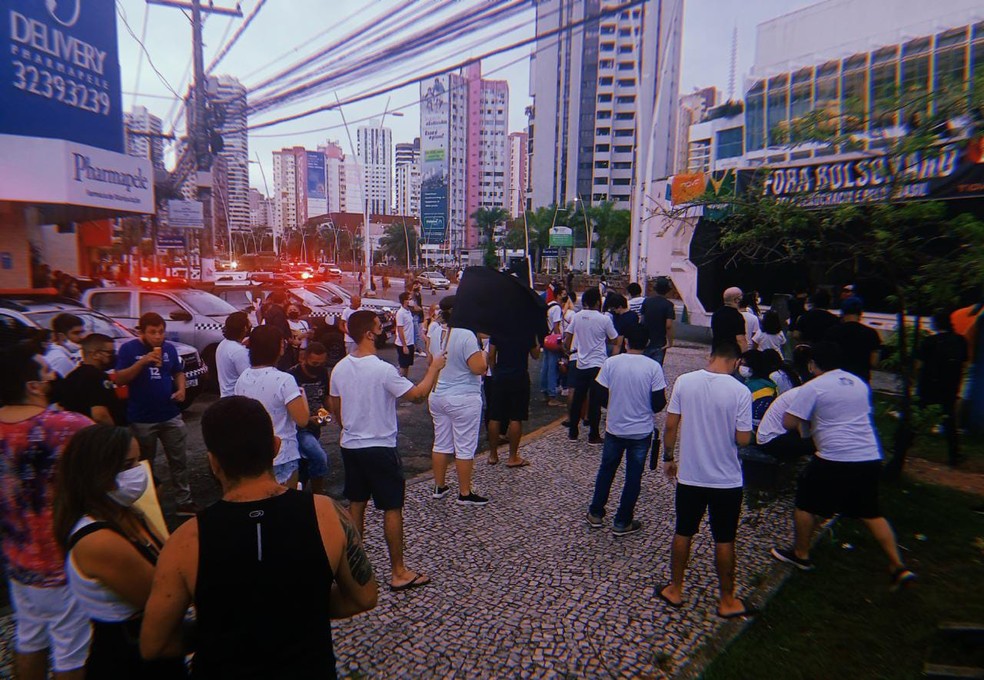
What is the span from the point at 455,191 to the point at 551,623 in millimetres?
139238

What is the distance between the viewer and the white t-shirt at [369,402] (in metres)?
4.27

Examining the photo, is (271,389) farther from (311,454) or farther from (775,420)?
(775,420)

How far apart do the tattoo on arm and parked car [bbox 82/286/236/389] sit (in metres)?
9.95

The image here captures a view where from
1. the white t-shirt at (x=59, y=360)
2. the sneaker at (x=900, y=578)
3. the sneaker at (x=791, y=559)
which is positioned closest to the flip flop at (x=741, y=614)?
the sneaker at (x=791, y=559)

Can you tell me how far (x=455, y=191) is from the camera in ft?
453

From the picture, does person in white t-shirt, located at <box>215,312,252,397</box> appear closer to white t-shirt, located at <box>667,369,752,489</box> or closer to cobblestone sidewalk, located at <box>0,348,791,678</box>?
cobblestone sidewalk, located at <box>0,348,791,678</box>

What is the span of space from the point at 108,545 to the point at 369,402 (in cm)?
229

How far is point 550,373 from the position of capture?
10.1 metres

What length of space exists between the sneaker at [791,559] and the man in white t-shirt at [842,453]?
416 millimetres

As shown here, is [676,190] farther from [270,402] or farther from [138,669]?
[138,669]

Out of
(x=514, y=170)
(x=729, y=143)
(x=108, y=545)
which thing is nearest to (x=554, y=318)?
(x=108, y=545)

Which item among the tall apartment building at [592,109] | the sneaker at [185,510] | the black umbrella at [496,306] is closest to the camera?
the sneaker at [185,510]

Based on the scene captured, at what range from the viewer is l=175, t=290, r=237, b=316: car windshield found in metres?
11.6

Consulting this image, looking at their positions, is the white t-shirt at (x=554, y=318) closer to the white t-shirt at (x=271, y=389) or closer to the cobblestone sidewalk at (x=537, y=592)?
the cobblestone sidewalk at (x=537, y=592)
